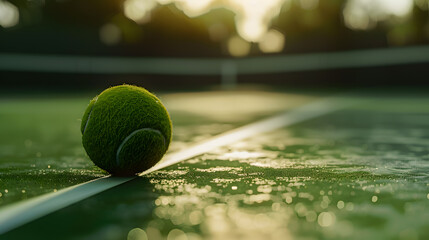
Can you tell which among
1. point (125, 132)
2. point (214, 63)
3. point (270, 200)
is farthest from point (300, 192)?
point (214, 63)

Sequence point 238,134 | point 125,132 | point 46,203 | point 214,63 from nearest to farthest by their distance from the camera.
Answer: point 46,203 < point 125,132 < point 238,134 < point 214,63

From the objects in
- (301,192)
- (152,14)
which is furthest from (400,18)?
(301,192)

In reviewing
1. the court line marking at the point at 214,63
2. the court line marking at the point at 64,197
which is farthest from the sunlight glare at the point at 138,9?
the court line marking at the point at 64,197

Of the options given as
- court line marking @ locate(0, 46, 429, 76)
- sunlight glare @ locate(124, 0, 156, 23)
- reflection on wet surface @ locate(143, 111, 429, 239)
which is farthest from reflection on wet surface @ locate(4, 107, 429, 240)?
sunlight glare @ locate(124, 0, 156, 23)

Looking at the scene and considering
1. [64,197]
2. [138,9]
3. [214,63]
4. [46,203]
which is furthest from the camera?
[138,9]

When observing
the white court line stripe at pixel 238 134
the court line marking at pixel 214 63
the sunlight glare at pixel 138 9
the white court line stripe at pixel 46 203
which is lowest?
the white court line stripe at pixel 46 203

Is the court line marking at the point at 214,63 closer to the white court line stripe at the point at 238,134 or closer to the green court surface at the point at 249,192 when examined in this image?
the white court line stripe at the point at 238,134

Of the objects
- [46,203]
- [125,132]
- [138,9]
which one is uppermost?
[138,9]

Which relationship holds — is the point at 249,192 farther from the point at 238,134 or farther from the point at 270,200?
the point at 238,134
